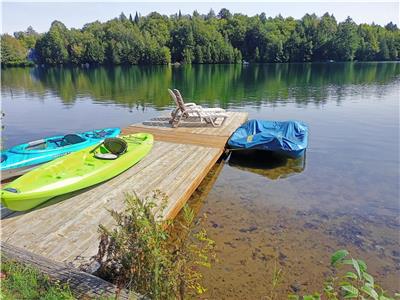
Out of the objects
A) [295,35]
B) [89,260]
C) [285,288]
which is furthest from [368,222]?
[295,35]

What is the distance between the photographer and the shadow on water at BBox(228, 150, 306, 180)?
9750mm

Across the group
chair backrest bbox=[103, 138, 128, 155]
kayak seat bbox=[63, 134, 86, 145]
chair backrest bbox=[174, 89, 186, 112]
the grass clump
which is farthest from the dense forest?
the grass clump

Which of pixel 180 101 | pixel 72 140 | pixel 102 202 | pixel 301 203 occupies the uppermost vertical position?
pixel 180 101

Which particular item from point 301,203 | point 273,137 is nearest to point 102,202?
point 301,203

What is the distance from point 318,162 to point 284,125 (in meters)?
1.81

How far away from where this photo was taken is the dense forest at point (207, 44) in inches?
3118

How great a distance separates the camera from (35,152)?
25.6 ft

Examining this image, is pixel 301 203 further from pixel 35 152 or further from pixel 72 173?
pixel 35 152

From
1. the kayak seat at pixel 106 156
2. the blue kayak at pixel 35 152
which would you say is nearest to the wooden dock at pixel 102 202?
the kayak seat at pixel 106 156

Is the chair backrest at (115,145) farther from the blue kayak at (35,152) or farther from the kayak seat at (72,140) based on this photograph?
the kayak seat at (72,140)

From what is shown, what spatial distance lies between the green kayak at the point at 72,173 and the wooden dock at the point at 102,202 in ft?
0.74

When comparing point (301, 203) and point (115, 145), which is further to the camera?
point (115, 145)

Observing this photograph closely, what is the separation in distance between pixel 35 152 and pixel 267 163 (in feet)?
22.8

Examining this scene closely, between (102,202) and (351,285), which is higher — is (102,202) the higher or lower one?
the lower one
